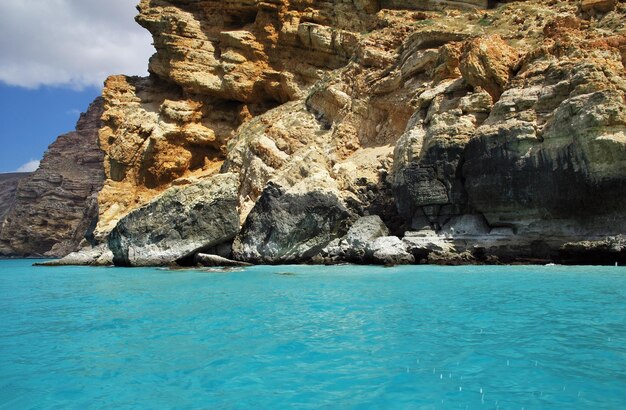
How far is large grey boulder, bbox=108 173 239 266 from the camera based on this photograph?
22.7 meters

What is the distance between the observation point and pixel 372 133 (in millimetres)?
25844

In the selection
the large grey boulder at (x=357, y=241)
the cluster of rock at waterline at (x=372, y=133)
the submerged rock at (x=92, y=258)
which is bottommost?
the submerged rock at (x=92, y=258)

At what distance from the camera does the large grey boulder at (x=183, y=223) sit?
22.7 m

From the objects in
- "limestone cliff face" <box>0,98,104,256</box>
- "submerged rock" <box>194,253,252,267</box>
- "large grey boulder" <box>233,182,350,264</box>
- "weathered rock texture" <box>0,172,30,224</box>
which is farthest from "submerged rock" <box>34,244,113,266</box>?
"weathered rock texture" <box>0,172,30,224</box>

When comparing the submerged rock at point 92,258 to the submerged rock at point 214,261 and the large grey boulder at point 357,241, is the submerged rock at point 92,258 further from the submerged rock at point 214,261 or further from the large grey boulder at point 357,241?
the large grey boulder at point 357,241

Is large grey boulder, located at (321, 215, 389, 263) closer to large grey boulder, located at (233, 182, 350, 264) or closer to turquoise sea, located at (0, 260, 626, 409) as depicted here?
large grey boulder, located at (233, 182, 350, 264)

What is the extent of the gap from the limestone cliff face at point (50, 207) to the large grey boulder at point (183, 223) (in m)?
42.2

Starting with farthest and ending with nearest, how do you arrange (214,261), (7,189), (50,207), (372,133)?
(7,189), (50,207), (372,133), (214,261)

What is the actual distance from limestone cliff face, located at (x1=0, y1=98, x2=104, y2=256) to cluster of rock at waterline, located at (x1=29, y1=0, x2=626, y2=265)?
32814 mm

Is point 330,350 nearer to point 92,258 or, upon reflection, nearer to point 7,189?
point 92,258

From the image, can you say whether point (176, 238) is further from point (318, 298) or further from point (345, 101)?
point (318, 298)

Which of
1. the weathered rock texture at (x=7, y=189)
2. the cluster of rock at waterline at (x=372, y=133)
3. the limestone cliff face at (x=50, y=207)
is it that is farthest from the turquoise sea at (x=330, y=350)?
the weathered rock texture at (x=7, y=189)

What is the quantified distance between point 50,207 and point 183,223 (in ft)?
179

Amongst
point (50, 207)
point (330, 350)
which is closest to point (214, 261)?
point (330, 350)
